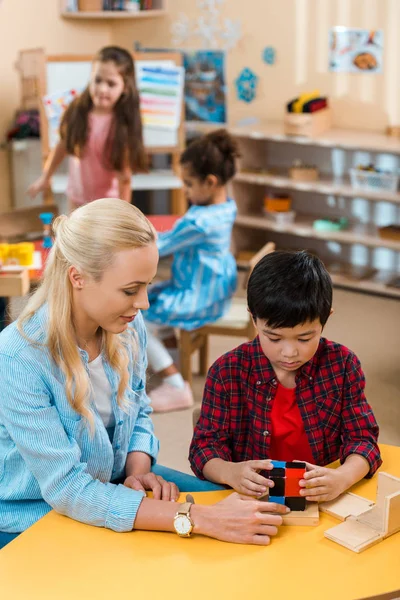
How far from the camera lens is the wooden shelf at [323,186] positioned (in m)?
4.83

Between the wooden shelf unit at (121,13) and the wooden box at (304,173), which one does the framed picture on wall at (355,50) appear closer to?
the wooden box at (304,173)

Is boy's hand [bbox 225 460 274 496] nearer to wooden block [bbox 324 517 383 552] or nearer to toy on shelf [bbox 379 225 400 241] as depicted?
wooden block [bbox 324 517 383 552]

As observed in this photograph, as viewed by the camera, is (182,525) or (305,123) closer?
(182,525)

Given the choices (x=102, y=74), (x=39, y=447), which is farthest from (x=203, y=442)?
(x=102, y=74)

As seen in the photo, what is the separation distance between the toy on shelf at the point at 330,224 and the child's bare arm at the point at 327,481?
3.55 metres

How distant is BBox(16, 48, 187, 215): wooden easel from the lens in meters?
5.10

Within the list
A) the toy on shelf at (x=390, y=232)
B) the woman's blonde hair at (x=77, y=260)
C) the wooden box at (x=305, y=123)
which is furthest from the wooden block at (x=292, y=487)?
the wooden box at (x=305, y=123)

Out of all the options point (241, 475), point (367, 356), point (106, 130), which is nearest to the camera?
point (241, 475)

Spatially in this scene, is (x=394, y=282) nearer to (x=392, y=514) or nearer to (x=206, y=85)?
(x=206, y=85)

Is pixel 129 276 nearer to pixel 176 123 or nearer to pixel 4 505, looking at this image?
pixel 4 505

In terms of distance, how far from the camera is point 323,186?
504 centimetres

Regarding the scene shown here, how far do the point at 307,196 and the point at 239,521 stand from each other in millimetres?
4232

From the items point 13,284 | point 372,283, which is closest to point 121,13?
point 372,283

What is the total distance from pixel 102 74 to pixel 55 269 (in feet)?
9.24
